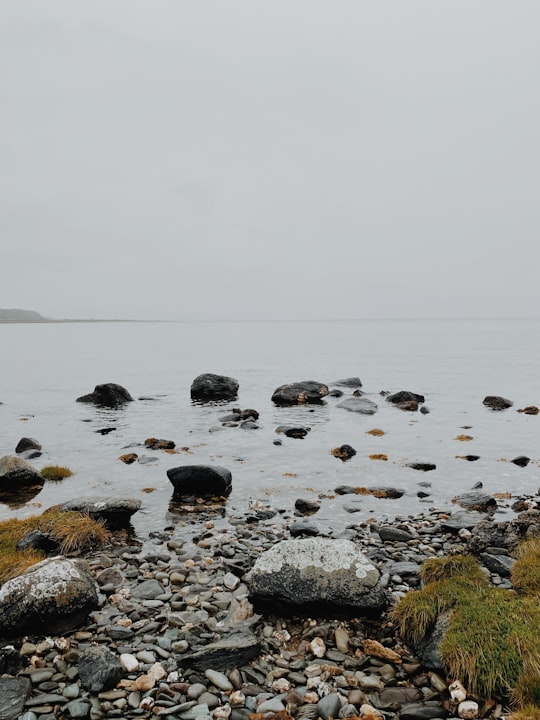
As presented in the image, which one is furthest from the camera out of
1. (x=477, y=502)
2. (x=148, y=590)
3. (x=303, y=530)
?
(x=477, y=502)

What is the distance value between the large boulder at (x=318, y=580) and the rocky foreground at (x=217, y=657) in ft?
0.50

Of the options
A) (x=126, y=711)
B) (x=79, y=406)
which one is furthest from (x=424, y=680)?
(x=79, y=406)

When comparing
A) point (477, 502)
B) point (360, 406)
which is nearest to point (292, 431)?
point (360, 406)

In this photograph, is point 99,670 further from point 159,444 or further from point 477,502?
point 159,444

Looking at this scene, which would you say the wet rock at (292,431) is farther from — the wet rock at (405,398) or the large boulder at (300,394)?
the wet rock at (405,398)

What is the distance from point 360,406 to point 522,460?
651 inches

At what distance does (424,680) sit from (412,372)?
209 feet

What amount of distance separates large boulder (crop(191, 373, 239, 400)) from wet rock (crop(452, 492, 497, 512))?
100.0 ft

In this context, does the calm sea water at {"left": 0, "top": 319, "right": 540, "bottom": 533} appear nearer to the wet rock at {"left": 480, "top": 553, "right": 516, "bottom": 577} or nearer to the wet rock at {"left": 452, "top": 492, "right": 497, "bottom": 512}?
the wet rock at {"left": 452, "top": 492, "right": 497, "bottom": 512}

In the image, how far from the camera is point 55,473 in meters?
20.3

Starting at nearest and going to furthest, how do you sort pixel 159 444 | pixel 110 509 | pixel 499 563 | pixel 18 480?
pixel 499 563, pixel 110 509, pixel 18 480, pixel 159 444

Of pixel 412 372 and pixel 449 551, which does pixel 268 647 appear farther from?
pixel 412 372

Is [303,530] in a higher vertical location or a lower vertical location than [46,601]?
lower

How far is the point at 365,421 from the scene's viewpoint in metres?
33.6
